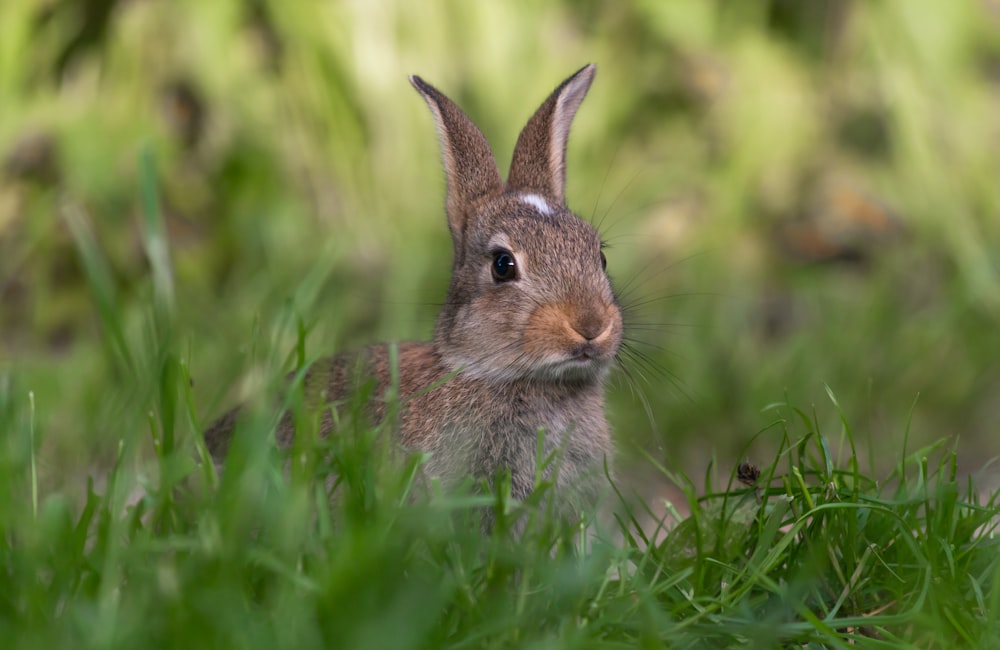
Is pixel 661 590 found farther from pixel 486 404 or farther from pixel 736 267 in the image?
pixel 736 267

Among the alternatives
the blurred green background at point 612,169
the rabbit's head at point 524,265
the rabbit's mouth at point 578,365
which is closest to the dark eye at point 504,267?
the rabbit's head at point 524,265

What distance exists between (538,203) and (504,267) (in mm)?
317

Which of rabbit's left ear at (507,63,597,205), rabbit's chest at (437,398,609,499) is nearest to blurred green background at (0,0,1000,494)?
rabbit's left ear at (507,63,597,205)

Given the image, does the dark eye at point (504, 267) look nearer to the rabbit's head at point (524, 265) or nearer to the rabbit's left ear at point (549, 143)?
the rabbit's head at point (524, 265)

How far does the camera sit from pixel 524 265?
3848 millimetres

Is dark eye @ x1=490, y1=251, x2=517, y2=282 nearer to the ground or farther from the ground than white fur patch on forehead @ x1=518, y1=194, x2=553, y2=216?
nearer to the ground

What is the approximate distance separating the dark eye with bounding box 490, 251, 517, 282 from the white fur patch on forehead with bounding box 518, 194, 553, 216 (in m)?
0.23

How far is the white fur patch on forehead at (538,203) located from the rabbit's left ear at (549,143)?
0.11 metres

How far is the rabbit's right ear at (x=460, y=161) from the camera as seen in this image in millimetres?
4078

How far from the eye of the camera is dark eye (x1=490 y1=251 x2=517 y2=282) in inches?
153

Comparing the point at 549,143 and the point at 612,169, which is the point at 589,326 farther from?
the point at 612,169

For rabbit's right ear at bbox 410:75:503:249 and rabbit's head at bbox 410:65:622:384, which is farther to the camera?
rabbit's right ear at bbox 410:75:503:249

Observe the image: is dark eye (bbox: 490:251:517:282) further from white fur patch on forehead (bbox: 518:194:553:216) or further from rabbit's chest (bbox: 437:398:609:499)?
rabbit's chest (bbox: 437:398:609:499)

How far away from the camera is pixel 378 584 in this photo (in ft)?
7.52
